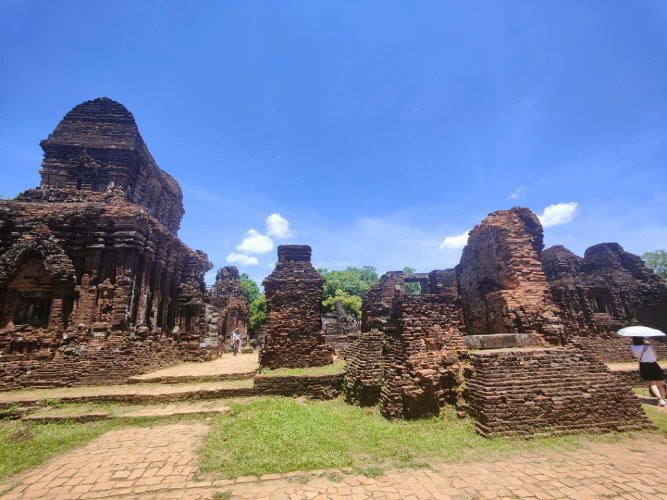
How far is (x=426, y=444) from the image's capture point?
17.8 feet

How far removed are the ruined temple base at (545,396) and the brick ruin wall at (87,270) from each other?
11103 mm

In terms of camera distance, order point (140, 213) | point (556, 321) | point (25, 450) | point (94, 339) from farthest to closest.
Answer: point (140, 213)
point (94, 339)
point (556, 321)
point (25, 450)

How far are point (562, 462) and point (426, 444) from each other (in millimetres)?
2037

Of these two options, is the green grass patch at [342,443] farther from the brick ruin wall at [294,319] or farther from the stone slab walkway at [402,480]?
the brick ruin wall at [294,319]

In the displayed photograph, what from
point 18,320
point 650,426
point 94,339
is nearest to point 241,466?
point 650,426

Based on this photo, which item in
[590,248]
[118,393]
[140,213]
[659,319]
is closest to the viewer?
[118,393]

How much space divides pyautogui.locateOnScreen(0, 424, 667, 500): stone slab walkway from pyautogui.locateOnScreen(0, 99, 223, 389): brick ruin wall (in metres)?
6.33

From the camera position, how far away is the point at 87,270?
1182 cm

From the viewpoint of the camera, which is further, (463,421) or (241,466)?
(463,421)

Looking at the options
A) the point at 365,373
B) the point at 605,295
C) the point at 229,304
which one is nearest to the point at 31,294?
the point at 365,373

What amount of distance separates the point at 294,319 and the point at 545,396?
7675 millimetres

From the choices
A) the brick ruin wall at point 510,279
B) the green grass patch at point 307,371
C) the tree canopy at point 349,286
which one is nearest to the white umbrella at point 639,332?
the brick ruin wall at point 510,279

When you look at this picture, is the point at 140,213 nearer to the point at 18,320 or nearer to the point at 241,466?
the point at 18,320

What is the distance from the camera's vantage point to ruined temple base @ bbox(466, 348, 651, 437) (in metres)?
5.69
